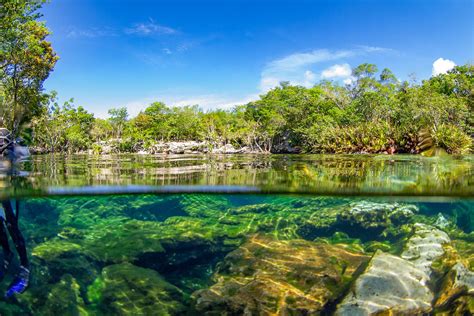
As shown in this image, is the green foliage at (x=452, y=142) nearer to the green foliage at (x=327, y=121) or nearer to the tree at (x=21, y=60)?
the green foliage at (x=327, y=121)

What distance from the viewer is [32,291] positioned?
7340 mm

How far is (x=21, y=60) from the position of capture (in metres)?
20.2

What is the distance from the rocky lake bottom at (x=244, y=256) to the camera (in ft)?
22.2

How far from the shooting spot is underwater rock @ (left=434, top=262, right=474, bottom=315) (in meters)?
6.68

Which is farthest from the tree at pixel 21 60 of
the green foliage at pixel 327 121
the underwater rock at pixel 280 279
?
the green foliage at pixel 327 121

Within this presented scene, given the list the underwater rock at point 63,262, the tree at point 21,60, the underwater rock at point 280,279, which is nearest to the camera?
the underwater rock at point 280,279

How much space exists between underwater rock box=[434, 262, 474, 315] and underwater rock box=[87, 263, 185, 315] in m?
4.97

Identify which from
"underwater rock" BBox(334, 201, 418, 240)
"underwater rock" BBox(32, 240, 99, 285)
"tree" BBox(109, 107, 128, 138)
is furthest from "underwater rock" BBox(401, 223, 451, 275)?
"tree" BBox(109, 107, 128, 138)

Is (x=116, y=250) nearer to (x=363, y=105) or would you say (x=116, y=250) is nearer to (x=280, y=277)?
(x=280, y=277)

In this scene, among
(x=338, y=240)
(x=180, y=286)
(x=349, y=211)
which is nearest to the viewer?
(x=180, y=286)

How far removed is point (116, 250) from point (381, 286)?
250 inches

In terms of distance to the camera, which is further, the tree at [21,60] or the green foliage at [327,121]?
the green foliage at [327,121]

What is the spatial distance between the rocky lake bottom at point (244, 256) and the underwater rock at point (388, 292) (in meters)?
0.02

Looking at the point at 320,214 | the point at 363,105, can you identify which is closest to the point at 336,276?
the point at 320,214
